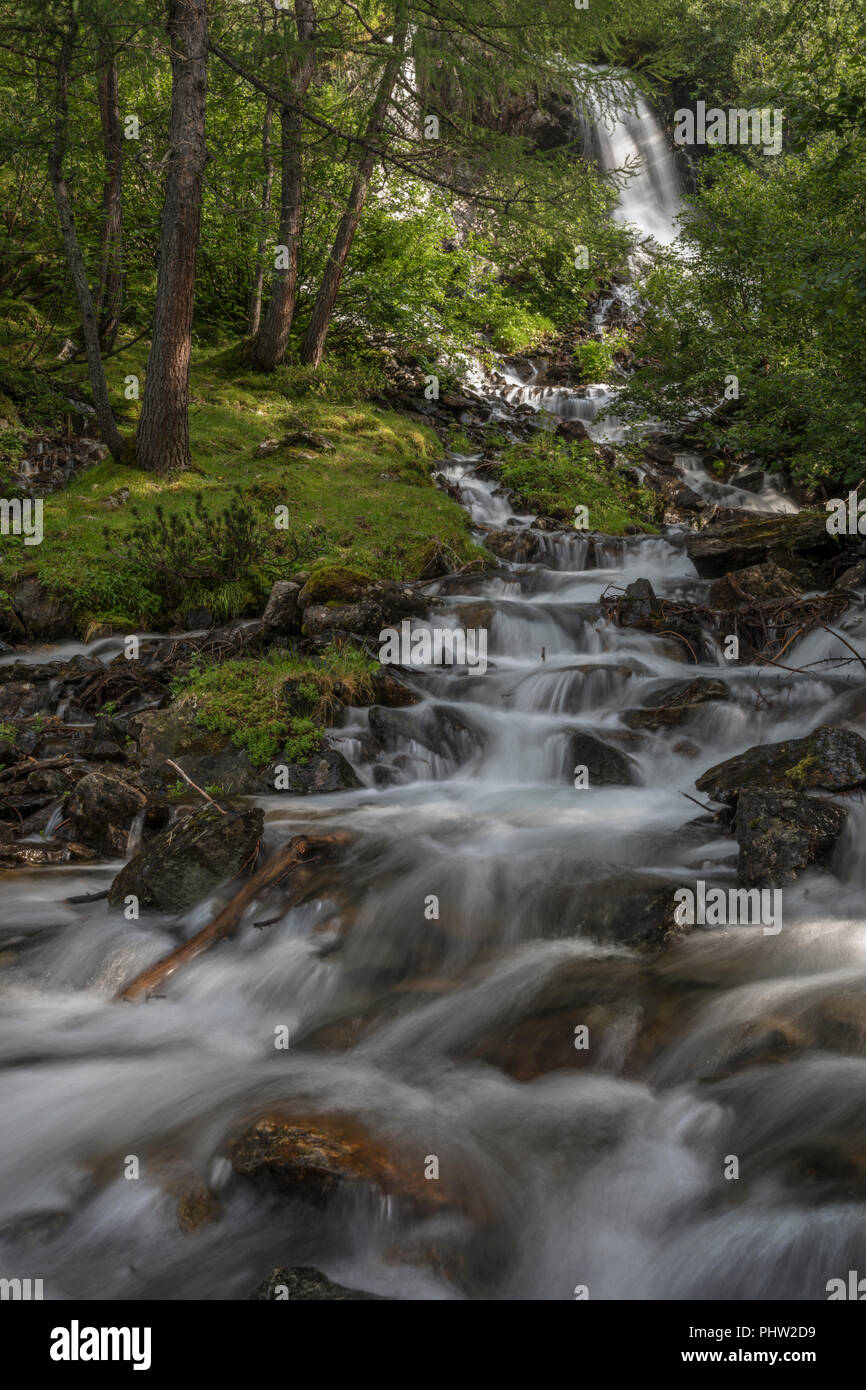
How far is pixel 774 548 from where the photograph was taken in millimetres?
10320

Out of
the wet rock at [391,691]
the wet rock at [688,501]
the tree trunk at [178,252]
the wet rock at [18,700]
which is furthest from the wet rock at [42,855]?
the wet rock at [688,501]

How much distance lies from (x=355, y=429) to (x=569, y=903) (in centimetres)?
1154

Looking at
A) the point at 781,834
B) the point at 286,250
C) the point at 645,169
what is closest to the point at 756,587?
Result: the point at 781,834

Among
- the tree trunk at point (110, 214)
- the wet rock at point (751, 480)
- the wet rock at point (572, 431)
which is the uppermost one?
the tree trunk at point (110, 214)

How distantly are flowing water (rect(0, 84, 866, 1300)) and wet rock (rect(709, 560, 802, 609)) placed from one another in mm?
2470

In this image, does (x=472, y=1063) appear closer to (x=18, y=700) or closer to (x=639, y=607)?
(x=18, y=700)

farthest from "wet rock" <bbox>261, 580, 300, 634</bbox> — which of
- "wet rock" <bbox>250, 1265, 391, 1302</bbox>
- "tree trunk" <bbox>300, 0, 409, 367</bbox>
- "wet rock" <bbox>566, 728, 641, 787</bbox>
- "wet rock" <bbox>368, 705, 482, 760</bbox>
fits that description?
"tree trunk" <bbox>300, 0, 409, 367</bbox>

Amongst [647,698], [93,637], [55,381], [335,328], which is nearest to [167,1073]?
[647,698]

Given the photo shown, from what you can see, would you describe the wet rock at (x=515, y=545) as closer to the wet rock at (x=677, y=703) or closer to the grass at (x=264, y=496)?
the grass at (x=264, y=496)

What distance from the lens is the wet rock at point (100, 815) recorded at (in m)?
6.35

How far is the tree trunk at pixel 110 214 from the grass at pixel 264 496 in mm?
871

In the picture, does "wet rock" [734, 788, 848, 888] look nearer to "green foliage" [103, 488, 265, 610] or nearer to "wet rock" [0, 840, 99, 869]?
"wet rock" [0, 840, 99, 869]

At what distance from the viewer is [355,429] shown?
15.2 m

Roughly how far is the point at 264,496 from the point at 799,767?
26.5 feet
